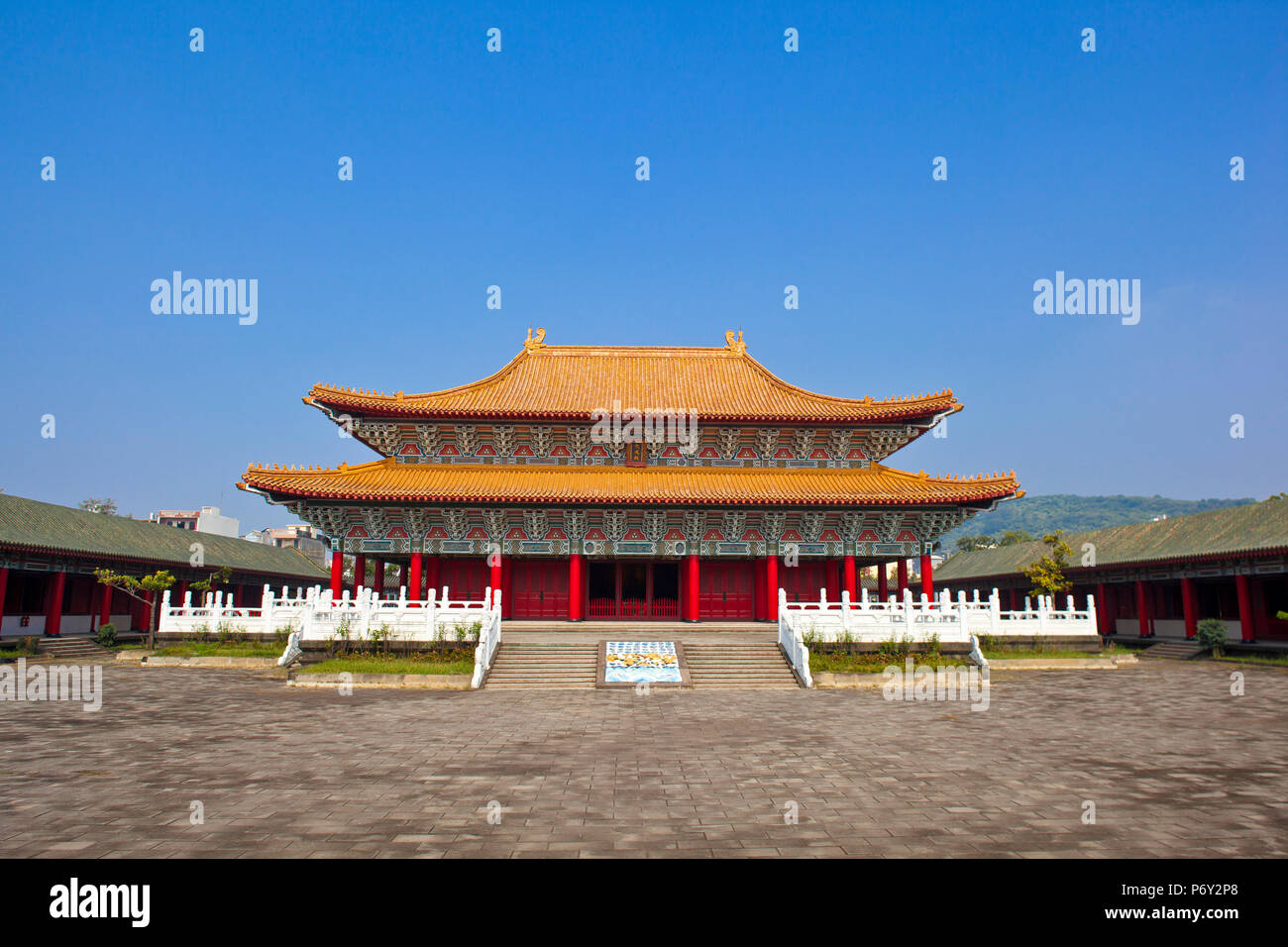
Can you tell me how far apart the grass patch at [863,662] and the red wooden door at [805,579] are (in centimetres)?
749

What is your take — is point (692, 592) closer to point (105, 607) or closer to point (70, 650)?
point (70, 650)

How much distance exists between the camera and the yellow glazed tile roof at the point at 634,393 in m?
27.0

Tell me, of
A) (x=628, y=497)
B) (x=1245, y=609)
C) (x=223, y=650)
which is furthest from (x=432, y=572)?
(x=1245, y=609)

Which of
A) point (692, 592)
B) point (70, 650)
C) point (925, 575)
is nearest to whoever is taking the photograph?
point (692, 592)

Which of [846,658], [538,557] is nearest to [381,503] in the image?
[538,557]

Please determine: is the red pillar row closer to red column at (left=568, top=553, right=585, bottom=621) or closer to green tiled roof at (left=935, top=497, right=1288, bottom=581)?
green tiled roof at (left=935, top=497, right=1288, bottom=581)

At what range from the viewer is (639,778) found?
8891 mm

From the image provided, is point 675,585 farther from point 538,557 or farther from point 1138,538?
point 1138,538

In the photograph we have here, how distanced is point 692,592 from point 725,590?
2.12 meters

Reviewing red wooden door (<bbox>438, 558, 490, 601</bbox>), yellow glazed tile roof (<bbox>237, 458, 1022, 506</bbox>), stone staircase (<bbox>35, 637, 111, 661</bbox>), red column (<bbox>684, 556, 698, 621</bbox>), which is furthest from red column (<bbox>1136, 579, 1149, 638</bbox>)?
stone staircase (<bbox>35, 637, 111, 661</bbox>)

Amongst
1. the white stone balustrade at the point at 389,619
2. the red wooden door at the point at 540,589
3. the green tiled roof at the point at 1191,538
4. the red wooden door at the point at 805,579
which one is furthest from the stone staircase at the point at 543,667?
the green tiled roof at the point at 1191,538

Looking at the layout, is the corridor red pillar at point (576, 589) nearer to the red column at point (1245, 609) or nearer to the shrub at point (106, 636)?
the shrub at point (106, 636)

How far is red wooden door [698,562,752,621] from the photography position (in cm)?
2744

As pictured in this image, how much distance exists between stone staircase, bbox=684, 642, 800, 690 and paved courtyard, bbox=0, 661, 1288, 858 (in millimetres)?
2946
